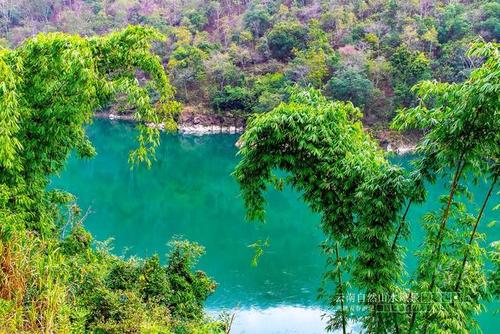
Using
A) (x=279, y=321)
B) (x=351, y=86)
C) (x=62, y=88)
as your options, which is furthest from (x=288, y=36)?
(x=62, y=88)

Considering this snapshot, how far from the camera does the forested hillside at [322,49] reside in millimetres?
23359

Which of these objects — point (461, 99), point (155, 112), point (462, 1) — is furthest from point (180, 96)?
point (461, 99)

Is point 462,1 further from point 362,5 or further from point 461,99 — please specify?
point 461,99

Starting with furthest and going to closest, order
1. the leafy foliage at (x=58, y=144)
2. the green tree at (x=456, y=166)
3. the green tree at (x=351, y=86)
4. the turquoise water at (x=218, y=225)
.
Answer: the green tree at (x=351, y=86), the turquoise water at (x=218, y=225), the leafy foliage at (x=58, y=144), the green tree at (x=456, y=166)

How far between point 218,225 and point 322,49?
1523 centimetres

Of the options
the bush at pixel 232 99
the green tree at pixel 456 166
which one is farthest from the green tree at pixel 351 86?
the green tree at pixel 456 166

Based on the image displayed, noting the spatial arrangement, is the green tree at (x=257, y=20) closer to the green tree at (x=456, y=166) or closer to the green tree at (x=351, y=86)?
the green tree at (x=351, y=86)

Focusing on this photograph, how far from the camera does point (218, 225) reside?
47.0ft

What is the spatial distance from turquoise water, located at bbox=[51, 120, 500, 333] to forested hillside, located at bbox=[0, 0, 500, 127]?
14.0ft

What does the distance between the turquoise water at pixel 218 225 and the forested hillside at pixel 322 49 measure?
4263 millimetres

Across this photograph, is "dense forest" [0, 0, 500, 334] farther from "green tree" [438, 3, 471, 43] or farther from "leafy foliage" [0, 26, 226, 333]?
"green tree" [438, 3, 471, 43]

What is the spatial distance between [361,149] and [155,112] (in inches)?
78.3

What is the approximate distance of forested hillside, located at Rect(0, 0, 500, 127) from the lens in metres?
23.4

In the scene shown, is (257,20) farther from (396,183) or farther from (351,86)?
(396,183)
